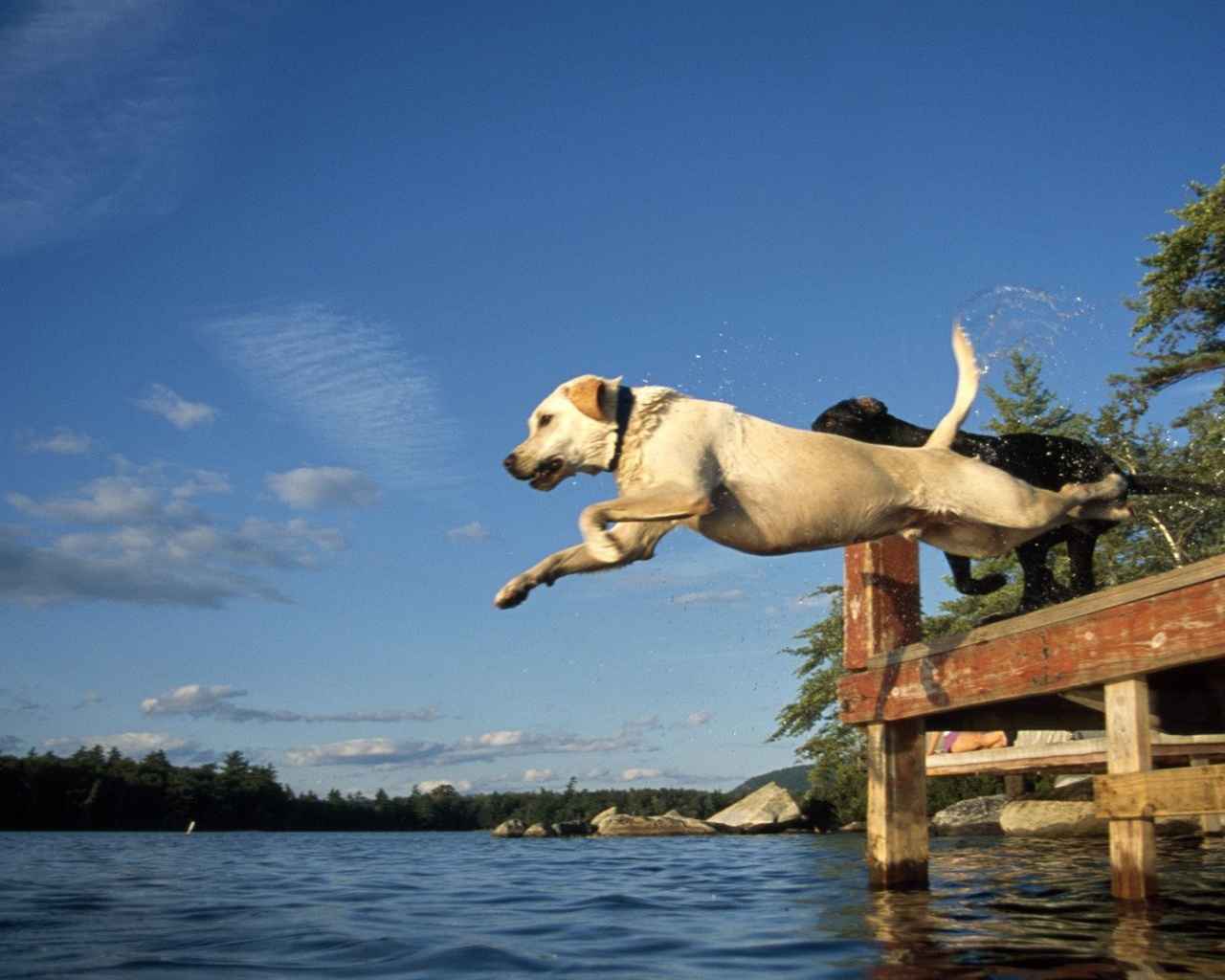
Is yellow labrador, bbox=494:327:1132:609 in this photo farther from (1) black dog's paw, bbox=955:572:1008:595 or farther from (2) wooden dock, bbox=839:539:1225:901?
(1) black dog's paw, bbox=955:572:1008:595

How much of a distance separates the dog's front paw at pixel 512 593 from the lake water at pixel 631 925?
1765mm

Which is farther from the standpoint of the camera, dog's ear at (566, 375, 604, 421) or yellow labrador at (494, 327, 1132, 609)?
dog's ear at (566, 375, 604, 421)

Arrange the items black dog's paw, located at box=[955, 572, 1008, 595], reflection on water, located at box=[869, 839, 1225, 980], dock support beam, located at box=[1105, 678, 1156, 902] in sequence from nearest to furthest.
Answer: reflection on water, located at box=[869, 839, 1225, 980], dock support beam, located at box=[1105, 678, 1156, 902], black dog's paw, located at box=[955, 572, 1008, 595]

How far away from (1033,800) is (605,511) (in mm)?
18125

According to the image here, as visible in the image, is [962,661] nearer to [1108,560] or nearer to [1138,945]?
[1138,945]

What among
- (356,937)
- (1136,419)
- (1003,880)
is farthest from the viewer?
(1136,419)

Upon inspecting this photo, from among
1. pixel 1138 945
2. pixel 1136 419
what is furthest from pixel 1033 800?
pixel 1138 945

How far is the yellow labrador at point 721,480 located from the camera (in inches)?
221

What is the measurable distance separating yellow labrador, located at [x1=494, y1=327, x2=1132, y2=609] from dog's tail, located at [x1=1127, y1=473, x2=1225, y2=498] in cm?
172

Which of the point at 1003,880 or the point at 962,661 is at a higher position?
the point at 962,661

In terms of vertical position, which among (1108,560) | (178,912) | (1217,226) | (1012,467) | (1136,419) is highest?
(1217,226)

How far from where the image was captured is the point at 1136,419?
2402 centimetres

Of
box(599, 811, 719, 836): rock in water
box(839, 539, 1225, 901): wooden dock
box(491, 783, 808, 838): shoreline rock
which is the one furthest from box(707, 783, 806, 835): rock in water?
box(839, 539, 1225, 901): wooden dock

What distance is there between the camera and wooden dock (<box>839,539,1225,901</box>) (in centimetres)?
598
